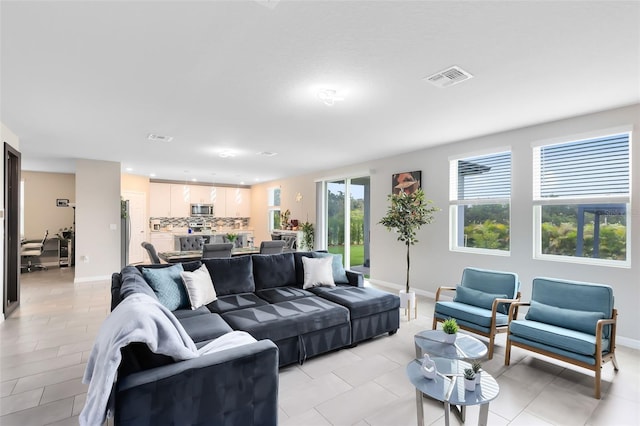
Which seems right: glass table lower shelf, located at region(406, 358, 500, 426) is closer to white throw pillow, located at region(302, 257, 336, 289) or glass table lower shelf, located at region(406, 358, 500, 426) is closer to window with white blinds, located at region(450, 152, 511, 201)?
white throw pillow, located at region(302, 257, 336, 289)

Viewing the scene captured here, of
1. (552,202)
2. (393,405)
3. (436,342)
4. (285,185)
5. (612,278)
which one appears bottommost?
(393,405)

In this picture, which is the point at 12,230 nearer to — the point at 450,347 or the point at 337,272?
the point at 337,272

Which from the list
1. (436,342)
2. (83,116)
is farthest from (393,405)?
(83,116)

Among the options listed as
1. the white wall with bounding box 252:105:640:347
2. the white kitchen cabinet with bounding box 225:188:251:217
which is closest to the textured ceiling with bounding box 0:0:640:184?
the white wall with bounding box 252:105:640:347

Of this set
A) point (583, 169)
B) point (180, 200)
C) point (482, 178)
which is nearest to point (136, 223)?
point (180, 200)

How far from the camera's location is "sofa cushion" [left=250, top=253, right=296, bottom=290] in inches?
157

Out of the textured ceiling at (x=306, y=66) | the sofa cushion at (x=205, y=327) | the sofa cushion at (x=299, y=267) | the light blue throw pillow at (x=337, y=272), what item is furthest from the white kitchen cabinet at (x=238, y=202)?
the sofa cushion at (x=205, y=327)

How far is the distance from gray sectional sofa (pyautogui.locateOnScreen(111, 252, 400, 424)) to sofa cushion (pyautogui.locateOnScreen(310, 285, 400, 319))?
0.01m

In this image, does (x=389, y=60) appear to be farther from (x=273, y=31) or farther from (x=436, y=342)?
(x=436, y=342)

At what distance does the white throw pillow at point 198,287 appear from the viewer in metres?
3.20

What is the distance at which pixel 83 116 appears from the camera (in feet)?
12.3

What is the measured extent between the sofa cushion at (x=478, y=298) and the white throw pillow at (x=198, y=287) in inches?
114

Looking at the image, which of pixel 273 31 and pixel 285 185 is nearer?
pixel 273 31

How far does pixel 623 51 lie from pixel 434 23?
1544 millimetres
